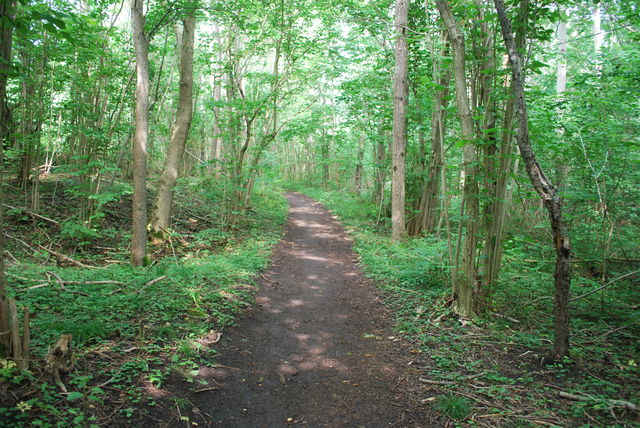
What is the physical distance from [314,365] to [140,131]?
16.5 feet

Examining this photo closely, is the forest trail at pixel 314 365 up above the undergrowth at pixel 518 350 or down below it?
below

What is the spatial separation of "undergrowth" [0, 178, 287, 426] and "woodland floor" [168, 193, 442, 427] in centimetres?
36

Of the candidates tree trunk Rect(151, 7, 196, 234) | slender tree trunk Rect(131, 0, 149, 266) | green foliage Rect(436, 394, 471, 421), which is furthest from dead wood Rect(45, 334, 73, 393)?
tree trunk Rect(151, 7, 196, 234)

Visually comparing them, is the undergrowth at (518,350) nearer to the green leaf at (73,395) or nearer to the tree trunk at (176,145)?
the green leaf at (73,395)

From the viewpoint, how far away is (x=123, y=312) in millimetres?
4250

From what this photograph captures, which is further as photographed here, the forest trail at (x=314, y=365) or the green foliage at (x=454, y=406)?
the forest trail at (x=314, y=365)

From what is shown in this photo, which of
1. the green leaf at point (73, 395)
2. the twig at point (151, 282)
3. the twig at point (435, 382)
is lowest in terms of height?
the twig at point (435, 382)

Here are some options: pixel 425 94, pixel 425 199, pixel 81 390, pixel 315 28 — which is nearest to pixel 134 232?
pixel 81 390

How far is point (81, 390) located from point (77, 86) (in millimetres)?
7266

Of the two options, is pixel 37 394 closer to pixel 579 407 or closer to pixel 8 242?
pixel 579 407

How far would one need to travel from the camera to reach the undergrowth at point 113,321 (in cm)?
260

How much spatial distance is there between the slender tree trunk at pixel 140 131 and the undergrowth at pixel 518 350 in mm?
4579

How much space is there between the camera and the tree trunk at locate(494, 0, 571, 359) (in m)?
→ 3.36

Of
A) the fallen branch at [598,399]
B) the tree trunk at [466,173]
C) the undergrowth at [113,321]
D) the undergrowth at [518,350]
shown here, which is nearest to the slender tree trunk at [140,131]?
the undergrowth at [113,321]
